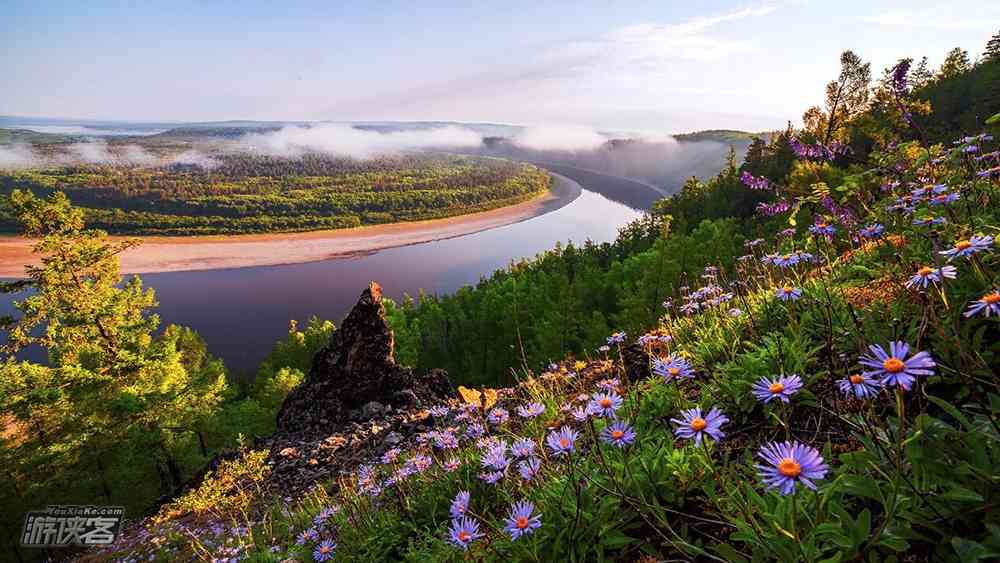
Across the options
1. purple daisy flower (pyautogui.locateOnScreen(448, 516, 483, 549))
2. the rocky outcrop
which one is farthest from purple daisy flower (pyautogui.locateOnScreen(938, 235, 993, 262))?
the rocky outcrop

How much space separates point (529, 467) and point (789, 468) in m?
1.65

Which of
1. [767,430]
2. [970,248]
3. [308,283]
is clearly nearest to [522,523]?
[767,430]

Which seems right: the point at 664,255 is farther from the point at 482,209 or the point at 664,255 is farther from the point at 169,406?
the point at 482,209

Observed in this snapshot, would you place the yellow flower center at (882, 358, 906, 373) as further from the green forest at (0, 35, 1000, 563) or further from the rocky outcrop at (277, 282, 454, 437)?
the rocky outcrop at (277, 282, 454, 437)

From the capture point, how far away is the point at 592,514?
8.57 ft

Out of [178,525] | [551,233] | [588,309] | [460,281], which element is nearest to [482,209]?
[551,233]

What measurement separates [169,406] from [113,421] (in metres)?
2.12

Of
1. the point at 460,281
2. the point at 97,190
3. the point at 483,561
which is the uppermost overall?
the point at 483,561

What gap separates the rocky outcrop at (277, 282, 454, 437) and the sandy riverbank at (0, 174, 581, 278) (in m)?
124

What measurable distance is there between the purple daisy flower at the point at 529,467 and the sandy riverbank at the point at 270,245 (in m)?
139

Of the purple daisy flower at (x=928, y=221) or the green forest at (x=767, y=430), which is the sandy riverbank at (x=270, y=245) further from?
the purple daisy flower at (x=928, y=221)

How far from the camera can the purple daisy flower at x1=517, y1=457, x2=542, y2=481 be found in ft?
8.98

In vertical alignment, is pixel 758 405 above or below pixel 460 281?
above

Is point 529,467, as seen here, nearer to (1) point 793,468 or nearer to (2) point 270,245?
(1) point 793,468
